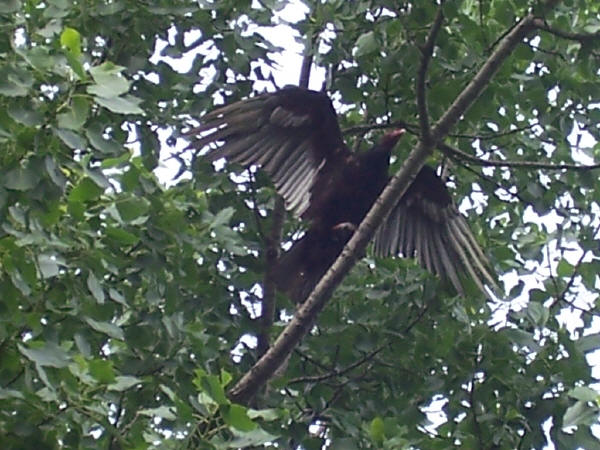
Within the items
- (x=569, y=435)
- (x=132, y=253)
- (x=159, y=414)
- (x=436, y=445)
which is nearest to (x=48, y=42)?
(x=132, y=253)

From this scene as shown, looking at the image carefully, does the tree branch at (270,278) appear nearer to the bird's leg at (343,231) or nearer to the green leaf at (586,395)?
the bird's leg at (343,231)

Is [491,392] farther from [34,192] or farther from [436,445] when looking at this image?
[34,192]

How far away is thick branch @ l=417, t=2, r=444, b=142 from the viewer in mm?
3947

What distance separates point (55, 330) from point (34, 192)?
363 millimetres

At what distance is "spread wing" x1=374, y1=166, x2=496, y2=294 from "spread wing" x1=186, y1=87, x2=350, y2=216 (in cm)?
36

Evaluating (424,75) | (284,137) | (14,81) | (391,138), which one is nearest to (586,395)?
(424,75)

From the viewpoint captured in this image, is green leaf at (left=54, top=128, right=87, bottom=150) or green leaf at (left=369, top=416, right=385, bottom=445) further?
green leaf at (left=369, top=416, right=385, bottom=445)

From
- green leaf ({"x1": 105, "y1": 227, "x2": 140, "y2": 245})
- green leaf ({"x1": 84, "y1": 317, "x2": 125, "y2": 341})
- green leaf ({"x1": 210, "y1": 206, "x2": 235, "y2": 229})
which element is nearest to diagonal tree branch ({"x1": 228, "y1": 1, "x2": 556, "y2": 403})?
green leaf ({"x1": 210, "y1": 206, "x2": 235, "y2": 229})

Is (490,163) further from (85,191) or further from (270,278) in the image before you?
(85,191)

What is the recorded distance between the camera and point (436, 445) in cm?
389

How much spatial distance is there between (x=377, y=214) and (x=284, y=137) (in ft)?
5.11

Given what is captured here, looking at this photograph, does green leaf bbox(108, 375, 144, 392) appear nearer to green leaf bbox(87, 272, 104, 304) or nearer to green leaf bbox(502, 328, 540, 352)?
green leaf bbox(87, 272, 104, 304)

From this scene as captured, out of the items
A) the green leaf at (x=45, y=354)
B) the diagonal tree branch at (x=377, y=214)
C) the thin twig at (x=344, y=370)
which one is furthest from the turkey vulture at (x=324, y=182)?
the green leaf at (x=45, y=354)

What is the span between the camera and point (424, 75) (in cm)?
398
